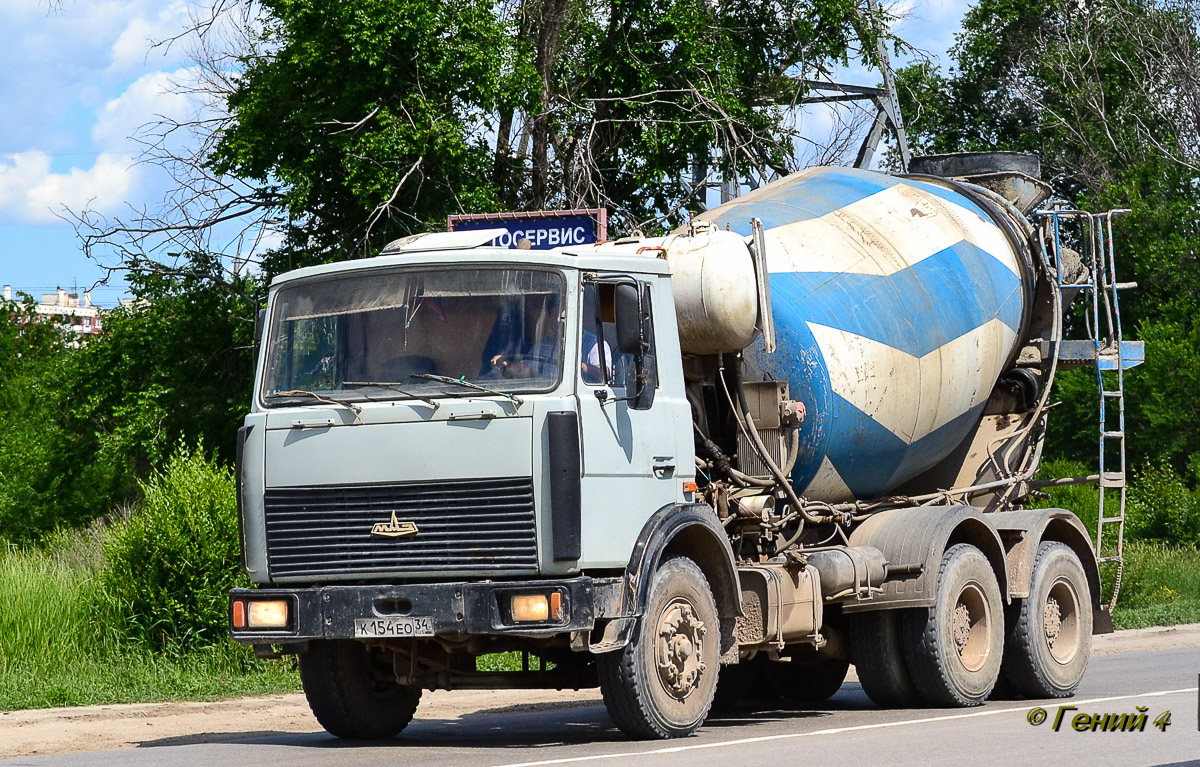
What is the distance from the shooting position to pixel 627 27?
2139 cm

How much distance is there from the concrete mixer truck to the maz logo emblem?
1cm

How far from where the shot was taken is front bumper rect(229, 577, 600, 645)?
26.7 feet

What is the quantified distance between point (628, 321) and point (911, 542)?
332 centimetres

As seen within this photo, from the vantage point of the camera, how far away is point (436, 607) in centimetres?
827

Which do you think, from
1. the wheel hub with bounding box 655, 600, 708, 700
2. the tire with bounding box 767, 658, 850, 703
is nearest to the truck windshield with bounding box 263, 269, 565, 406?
the wheel hub with bounding box 655, 600, 708, 700

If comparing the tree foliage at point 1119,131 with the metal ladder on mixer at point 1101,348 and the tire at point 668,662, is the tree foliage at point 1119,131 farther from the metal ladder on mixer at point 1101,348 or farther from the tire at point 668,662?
the tire at point 668,662

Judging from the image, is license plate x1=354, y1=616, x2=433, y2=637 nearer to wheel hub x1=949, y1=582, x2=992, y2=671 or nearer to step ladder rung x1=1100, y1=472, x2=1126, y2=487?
wheel hub x1=949, y1=582, x2=992, y2=671

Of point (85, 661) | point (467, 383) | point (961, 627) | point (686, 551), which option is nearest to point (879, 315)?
point (961, 627)

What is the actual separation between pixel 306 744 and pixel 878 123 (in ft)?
59.1

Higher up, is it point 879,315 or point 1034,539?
point 879,315

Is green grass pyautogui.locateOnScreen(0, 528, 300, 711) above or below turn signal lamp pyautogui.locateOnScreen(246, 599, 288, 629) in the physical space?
below

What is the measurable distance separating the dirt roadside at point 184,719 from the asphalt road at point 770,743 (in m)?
0.36

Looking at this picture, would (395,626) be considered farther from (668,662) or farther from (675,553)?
(675,553)

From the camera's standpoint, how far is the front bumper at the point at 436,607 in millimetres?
8148
